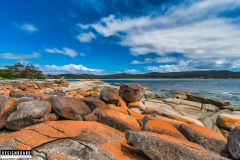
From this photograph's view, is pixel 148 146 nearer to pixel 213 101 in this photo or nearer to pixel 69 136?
pixel 69 136

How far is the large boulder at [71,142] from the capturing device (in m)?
5.21

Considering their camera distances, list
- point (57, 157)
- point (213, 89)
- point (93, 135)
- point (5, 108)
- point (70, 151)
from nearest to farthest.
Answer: point (57, 157) < point (70, 151) < point (93, 135) < point (5, 108) < point (213, 89)

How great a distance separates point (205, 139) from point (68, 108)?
484cm

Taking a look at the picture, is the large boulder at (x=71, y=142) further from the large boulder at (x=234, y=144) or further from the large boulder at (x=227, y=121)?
the large boulder at (x=227, y=121)

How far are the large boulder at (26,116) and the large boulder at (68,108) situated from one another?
53 centimetres

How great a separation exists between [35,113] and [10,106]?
1533 mm

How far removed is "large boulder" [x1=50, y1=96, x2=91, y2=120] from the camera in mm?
8134

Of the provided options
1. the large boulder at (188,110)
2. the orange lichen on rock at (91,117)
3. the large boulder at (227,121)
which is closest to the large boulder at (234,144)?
the orange lichen on rock at (91,117)

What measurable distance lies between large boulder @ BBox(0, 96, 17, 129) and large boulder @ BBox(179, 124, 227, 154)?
6.18 meters

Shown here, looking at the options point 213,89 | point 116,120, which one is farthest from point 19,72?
point 116,120

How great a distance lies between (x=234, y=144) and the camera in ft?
18.0

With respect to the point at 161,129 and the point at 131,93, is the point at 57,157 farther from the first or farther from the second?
the point at 131,93

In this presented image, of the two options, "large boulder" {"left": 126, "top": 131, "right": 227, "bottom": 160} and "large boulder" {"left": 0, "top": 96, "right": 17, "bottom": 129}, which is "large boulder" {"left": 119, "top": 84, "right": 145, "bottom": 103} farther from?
"large boulder" {"left": 126, "top": 131, "right": 227, "bottom": 160}

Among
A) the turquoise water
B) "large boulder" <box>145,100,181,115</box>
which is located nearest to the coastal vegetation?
the turquoise water
